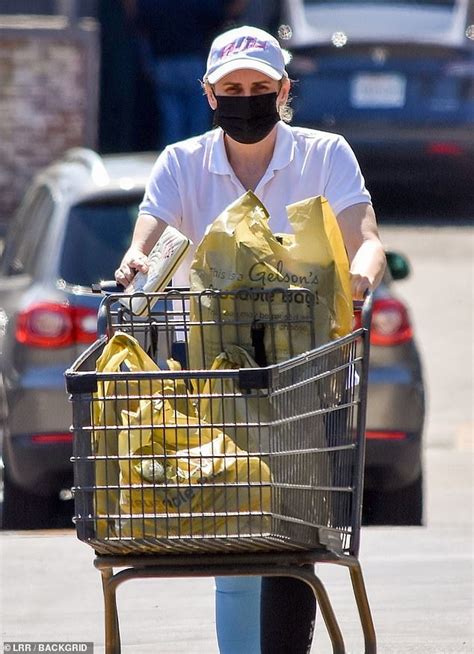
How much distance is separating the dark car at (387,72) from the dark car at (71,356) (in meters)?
6.41

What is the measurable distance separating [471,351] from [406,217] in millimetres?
3834

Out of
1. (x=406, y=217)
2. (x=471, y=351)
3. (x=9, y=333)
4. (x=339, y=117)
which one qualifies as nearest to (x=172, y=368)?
(x=9, y=333)

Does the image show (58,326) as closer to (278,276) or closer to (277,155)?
(277,155)

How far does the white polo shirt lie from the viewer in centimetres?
414

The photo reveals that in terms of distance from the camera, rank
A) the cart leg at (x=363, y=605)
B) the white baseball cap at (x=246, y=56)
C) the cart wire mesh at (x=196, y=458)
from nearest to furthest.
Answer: the cart wire mesh at (x=196, y=458)
the cart leg at (x=363, y=605)
the white baseball cap at (x=246, y=56)

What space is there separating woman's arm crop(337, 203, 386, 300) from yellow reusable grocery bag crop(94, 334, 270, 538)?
696 mm

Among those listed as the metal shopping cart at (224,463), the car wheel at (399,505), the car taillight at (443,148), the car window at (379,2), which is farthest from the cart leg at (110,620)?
the car window at (379,2)

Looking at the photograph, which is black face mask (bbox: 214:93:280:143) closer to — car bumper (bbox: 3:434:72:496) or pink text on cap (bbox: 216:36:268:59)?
pink text on cap (bbox: 216:36:268:59)

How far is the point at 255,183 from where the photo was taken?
4195 mm

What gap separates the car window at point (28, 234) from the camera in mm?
7129

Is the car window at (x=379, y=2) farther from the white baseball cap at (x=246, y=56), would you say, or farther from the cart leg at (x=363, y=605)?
the cart leg at (x=363, y=605)

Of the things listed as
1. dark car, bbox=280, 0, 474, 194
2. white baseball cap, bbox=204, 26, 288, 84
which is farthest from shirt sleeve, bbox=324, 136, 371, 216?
dark car, bbox=280, 0, 474, 194

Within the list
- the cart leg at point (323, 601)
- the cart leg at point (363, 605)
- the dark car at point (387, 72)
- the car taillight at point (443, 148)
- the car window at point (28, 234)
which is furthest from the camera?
the car taillight at point (443, 148)

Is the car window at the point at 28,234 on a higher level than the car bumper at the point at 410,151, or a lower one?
lower
